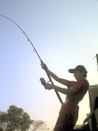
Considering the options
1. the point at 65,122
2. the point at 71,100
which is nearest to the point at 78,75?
the point at 71,100

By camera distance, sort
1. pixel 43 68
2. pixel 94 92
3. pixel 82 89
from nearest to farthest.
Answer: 1. pixel 82 89
2. pixel 43 68
3. pixel 94 92

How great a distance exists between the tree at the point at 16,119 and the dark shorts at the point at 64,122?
239 ft

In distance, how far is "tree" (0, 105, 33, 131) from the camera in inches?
2894

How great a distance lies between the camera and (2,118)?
7694 centimetres

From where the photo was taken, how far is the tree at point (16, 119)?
7350 cm

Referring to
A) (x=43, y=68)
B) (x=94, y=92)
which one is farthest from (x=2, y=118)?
(x=43, y=68)

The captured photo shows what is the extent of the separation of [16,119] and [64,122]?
73428 millimetres

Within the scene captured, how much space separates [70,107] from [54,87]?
1.51ft

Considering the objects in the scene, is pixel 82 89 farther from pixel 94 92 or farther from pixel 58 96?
pixel 94 92

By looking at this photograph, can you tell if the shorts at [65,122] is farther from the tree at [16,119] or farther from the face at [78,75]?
the tree at [16,119]

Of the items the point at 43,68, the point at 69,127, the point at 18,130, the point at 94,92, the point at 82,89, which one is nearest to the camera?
the point at 69,127

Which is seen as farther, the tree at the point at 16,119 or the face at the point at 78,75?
the tree at the point at 16,119

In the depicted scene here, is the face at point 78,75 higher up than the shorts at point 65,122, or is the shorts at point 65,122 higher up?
the face at point 78,75

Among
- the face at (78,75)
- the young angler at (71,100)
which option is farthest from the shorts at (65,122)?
the face at (78,75)
